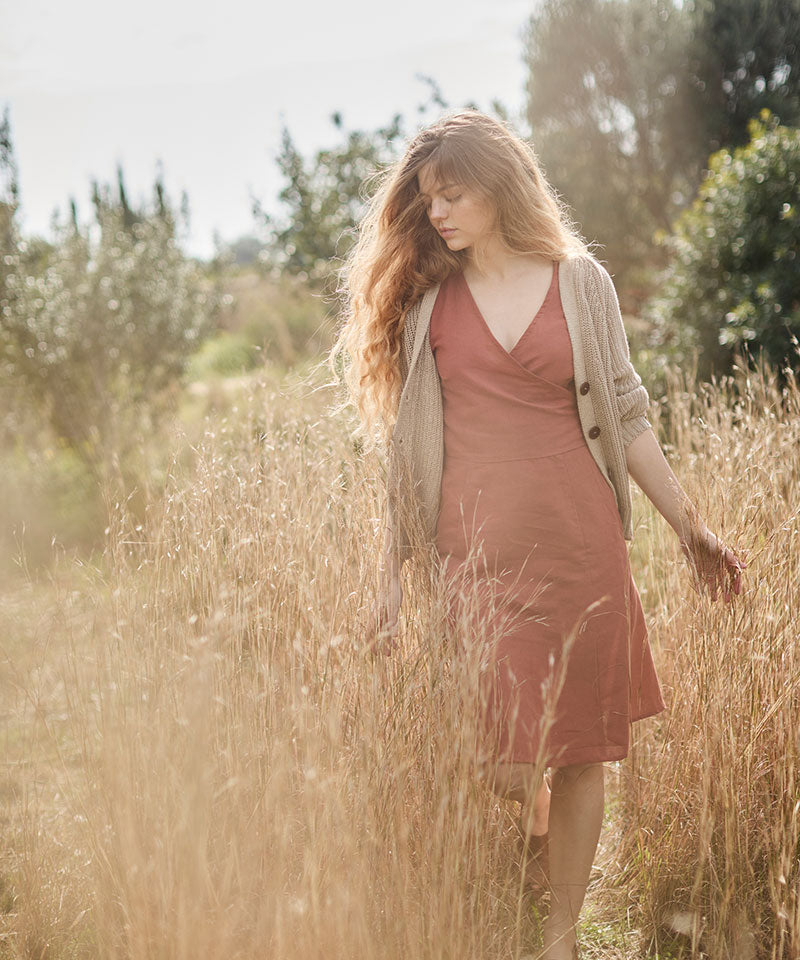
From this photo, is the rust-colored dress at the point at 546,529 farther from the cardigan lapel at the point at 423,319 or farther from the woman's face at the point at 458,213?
the woman's face at the point at 458,213

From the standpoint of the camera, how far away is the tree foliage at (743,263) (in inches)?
181

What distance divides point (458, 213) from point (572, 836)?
4.85ft

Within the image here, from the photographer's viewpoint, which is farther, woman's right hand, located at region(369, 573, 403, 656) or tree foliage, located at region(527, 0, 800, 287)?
tree foliage, located at region(527, 0, 800, 287)

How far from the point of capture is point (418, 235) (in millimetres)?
2172

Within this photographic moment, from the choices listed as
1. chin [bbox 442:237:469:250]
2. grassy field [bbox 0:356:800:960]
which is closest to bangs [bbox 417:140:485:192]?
chin [bbox 442:237:469:250]

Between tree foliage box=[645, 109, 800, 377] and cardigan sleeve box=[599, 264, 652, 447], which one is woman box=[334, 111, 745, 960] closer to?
cardigan sleeve box=[599, 264, 652, 447]

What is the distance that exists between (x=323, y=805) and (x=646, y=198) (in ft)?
41.1

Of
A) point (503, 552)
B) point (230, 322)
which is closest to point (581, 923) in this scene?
point (503, 552)

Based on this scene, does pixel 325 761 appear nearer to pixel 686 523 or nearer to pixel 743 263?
pixel 686 523

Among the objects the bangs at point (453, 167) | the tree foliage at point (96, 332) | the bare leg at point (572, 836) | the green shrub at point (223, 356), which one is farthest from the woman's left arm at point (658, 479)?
the green shrub at point (223, 356)

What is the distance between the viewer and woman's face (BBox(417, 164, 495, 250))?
6.78 ft

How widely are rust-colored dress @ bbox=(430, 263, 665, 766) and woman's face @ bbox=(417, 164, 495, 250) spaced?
199mm

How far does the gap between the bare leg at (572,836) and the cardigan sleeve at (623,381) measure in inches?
A: 31.3

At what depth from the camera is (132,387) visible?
25.2ft
